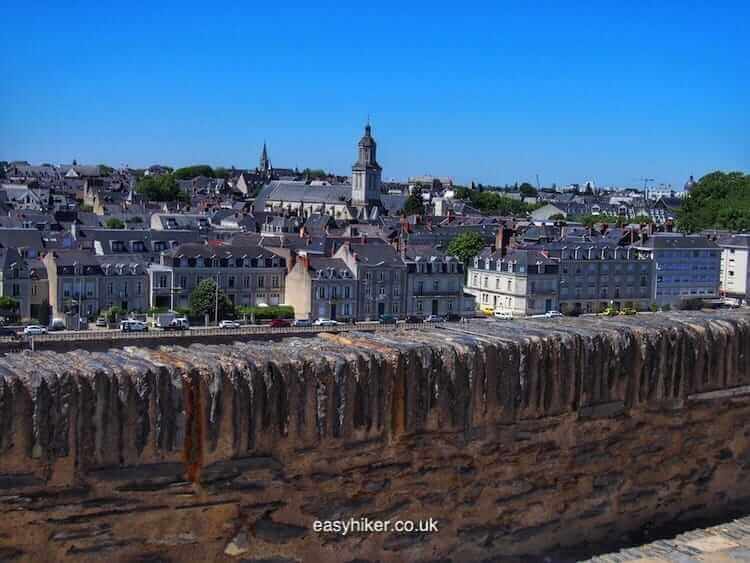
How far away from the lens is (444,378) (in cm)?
775

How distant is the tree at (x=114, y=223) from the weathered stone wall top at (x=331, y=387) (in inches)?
2585

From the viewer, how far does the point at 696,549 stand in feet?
25.3

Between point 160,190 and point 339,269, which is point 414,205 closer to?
point 160,190

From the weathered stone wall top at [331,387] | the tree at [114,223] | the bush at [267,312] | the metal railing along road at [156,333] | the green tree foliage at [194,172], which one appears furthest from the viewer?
the green tree foliage at [194,172]

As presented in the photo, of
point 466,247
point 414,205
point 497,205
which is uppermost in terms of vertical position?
point 497,205

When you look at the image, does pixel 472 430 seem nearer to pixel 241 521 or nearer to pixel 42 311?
pixel 241 521

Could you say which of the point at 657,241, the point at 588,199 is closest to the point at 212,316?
the point at 657,241

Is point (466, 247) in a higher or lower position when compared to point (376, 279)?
higher

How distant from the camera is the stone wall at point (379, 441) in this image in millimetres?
6516

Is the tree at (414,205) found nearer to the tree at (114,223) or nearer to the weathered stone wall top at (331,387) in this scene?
the tree at (114,223)

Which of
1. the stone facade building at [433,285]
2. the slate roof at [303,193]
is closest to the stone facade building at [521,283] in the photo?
the stone facade building at [433,285]

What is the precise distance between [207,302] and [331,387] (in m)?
39.4

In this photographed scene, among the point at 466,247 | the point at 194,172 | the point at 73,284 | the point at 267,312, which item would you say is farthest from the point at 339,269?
the point at 194,172

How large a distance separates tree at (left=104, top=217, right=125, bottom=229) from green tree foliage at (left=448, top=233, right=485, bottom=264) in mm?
22562
